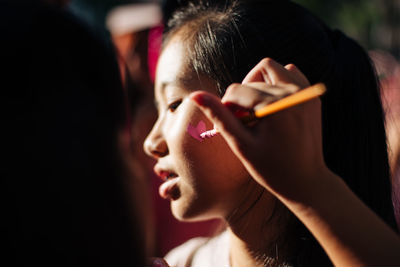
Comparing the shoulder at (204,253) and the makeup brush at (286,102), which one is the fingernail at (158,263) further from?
the makeup brush at (286,102)

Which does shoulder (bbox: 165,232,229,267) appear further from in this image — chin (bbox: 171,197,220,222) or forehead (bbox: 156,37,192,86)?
forehead (bbox: 156,37,192,86)

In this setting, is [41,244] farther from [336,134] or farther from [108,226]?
[336,134]

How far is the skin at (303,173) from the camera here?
0.51 m

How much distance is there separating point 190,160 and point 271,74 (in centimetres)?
30

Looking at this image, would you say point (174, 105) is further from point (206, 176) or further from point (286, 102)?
point (286, 102)

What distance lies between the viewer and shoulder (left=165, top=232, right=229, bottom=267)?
1027 mm

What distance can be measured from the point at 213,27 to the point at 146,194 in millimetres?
531

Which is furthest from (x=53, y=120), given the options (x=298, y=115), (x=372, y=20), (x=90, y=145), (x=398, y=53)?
(x=372, y=20)

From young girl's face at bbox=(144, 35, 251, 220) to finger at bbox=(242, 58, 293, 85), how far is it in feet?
0.78

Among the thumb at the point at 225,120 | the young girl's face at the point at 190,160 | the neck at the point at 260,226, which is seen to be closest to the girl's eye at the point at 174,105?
the young girl's face at the point at 190,160

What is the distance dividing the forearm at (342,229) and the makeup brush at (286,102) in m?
0.12

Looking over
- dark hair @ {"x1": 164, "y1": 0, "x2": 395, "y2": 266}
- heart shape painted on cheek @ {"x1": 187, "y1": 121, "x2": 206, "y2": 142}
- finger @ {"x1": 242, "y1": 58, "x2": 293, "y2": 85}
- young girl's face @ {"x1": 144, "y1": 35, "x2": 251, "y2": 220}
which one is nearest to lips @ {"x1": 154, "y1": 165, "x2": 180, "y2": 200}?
young girl's face @ {"x1": 144, "y1": 35, "x2": 251, "y2": 220}

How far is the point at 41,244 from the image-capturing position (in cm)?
40

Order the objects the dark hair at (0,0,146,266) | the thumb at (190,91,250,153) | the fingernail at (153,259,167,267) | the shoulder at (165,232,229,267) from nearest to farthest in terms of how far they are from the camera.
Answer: the dark hair at (0,0,146,266) → the thumb at (190,91,250,153) → the fingernail at (153,259,167,267) → the shoulder at (165,232,229,267)
